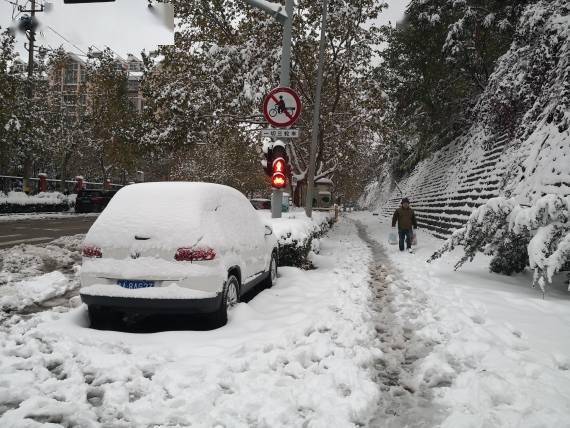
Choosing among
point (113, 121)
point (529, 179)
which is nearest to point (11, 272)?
point (529, 179)

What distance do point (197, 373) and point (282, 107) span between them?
20.0 ft

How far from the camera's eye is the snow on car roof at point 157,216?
16.1 feet

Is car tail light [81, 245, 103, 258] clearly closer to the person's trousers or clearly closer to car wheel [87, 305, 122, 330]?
car wheel [87, 305, 122, 330]

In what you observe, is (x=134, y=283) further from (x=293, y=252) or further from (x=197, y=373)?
(x=293, y=252)

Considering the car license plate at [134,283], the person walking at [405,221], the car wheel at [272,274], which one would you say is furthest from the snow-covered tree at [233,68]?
the car license plate at [134,283]

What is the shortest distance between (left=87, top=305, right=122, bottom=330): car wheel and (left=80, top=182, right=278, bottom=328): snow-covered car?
0.01 meters

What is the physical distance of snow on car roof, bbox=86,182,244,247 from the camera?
4902 millimetres

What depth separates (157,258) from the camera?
484 centimetres

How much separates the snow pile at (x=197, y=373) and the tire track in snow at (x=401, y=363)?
0.13 metres

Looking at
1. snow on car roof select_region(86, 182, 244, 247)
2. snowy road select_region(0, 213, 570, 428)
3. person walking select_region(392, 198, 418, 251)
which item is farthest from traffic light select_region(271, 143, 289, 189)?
person walking select_region(392, 198, 418, 251)

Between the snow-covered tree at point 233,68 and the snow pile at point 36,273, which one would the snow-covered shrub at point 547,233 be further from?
the snow-covered tree at point 233,68

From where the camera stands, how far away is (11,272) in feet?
26.4

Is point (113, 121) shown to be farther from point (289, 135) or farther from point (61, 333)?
point (61, 333)

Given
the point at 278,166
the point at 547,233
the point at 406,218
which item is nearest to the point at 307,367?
the point at 547,233
